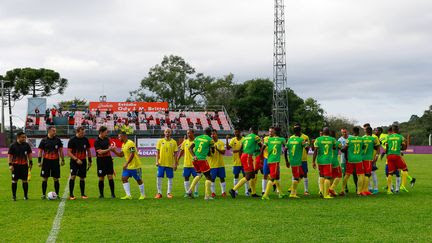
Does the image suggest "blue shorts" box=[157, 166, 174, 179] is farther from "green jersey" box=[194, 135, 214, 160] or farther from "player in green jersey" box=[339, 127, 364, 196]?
"player in green jersey" box=[339, 127, 364, 196]

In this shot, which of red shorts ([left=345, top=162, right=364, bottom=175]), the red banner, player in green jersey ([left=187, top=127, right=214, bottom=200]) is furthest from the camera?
the red banner

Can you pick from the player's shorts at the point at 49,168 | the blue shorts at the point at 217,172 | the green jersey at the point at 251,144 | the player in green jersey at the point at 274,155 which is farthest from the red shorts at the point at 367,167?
the player's shorts at the point at 49,168

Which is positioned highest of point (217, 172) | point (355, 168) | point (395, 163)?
point (395, 163)

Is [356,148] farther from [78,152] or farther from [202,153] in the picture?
[78,152]

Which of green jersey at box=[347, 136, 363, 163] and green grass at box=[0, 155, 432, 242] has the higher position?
green jersey at box=[347, 136, 363, 163]

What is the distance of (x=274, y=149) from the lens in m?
15.3

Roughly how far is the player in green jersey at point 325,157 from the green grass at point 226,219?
52 centimetres

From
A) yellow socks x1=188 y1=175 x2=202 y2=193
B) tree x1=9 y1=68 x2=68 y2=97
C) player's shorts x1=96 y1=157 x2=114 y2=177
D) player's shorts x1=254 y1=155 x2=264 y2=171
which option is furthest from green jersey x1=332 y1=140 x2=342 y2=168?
tree x1=9 y1=68 x2=68 y2=97

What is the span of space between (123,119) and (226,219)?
56484 millimetres

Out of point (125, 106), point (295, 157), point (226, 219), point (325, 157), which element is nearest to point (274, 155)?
point (295, 157)

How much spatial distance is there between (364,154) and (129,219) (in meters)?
8.39

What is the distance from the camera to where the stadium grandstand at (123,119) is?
60688mm

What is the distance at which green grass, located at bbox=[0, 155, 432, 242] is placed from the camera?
30.7ft

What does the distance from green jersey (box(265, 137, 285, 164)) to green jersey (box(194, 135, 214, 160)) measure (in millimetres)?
1728
